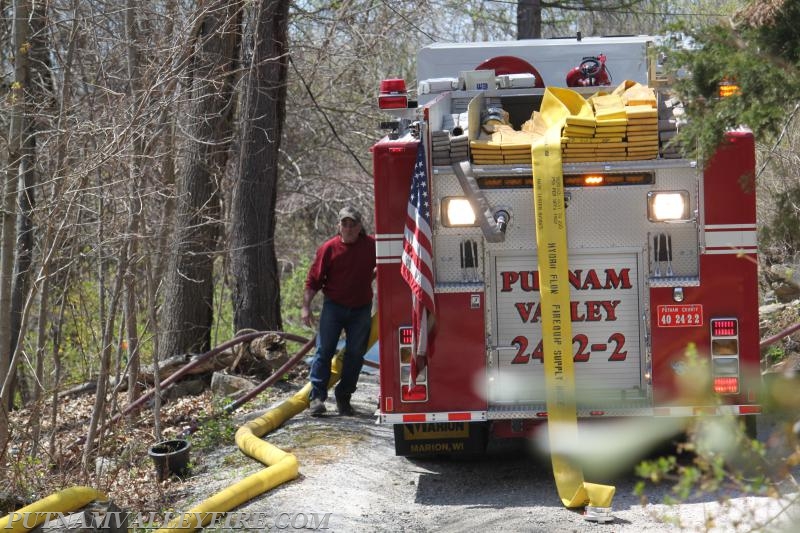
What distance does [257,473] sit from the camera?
730 cm

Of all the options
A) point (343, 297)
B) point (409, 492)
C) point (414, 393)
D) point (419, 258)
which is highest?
point (419, 258)

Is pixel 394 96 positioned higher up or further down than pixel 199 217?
higher up

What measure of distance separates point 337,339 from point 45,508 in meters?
3.57

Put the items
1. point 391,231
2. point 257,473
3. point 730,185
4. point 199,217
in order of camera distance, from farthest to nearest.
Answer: point 199,217, point 391,231, point 257,473, point 730,185

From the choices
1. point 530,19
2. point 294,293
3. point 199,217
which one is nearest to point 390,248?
point 199,217

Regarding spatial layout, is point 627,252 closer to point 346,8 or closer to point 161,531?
point 161,531

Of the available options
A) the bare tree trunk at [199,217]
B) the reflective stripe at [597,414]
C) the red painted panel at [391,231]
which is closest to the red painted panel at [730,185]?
the reflective stripe at [597,414]

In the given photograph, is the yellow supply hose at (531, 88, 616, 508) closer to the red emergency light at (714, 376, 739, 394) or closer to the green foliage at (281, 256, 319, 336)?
the red emergency light at (714, 376, 739, 394)

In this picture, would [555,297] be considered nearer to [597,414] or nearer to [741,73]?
[597,414]

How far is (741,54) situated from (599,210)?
2616mm

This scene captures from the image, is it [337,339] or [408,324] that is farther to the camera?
[337,339]

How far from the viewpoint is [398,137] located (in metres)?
7.76

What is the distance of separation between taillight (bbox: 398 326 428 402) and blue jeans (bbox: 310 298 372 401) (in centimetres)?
200

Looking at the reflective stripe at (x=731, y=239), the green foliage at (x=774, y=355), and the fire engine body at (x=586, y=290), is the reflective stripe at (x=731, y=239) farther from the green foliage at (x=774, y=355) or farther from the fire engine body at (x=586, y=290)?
the green foliage at (x=774, y=355)
